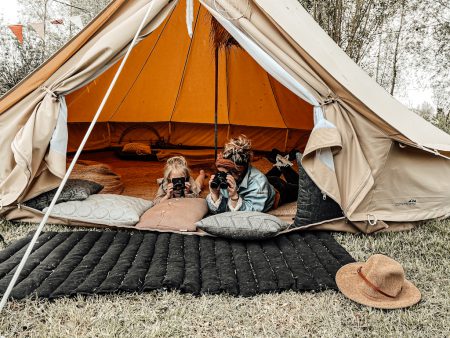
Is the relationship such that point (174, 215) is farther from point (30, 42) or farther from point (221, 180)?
point (30, 42)

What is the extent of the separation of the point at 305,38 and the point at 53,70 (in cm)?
173

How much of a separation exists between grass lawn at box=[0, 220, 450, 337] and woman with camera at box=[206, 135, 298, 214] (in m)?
1.04

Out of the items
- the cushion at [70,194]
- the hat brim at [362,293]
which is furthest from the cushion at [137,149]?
the hat brim at [362,293]

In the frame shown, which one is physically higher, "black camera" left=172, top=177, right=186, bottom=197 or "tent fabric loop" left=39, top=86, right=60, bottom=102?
"tent fabric loop" left=39, top=86, right=60, bottom=102

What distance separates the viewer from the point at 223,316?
1.80 m

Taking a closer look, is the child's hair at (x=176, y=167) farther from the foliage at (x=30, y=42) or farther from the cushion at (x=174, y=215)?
the foliage at (x=30, y=42)

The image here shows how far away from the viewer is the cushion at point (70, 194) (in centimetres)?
281

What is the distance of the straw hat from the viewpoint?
1.84 meters

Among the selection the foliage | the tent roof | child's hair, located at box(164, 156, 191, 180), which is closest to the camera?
child's hair, located at box(164, 156, 191, 180)

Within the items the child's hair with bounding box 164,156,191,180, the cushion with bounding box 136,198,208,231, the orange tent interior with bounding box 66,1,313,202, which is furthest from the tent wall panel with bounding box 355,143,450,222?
the orange tent interior with bounding box 66,1,313,202

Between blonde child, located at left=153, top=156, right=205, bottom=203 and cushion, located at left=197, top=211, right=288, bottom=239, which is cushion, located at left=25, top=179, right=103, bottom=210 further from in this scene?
cushion, located at left=197, top=211, right=288, bottom=239

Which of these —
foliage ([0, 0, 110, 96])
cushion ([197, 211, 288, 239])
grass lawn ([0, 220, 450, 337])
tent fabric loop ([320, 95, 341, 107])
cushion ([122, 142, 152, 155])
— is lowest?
grass lawn ([0, 220, 450, 337])

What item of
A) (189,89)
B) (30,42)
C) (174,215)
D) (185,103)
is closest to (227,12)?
(174,215)

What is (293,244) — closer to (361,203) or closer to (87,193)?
(361,203)
